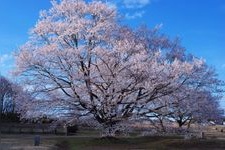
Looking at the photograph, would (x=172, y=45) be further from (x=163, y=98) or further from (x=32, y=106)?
(x=32, y=106)

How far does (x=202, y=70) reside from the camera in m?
36.8

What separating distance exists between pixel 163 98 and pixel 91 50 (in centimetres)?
607

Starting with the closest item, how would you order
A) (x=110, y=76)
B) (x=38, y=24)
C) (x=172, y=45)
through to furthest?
(x=110, y=76) < (x=38, y=24) < (x=172, y=45)

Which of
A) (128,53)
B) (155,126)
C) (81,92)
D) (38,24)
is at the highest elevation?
(38,24)

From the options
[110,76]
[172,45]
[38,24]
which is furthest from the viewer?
[172,45]

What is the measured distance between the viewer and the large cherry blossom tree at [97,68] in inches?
1309

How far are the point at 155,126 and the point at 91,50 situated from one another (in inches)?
279

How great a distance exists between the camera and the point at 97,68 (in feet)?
112

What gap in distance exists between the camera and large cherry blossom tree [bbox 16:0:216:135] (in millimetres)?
33250

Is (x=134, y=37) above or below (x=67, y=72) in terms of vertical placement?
above

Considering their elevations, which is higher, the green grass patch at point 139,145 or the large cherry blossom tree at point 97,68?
the large cherry blossom tree at point 97,68

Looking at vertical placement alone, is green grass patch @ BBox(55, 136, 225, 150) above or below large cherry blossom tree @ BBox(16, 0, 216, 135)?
below

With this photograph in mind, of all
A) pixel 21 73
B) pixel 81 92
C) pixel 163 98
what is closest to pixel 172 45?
pixel 163 98

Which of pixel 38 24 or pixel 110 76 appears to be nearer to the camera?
pixel 110 76
